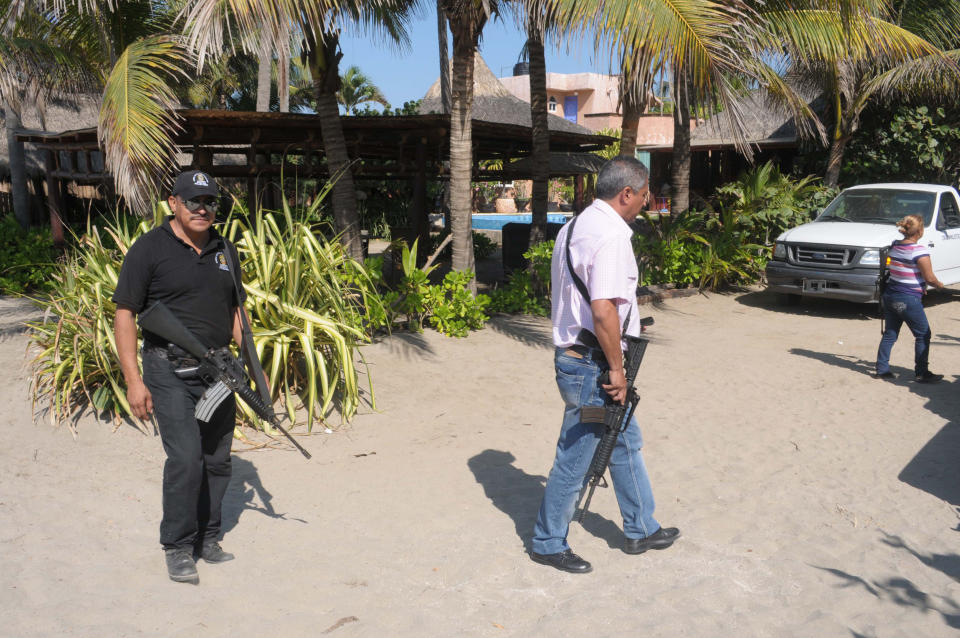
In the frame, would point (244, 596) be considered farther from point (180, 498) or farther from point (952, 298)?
point (952, 298)

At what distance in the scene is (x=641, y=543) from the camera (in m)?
4.01

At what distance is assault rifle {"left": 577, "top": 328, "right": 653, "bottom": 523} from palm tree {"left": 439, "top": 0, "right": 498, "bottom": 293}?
5.61 meters

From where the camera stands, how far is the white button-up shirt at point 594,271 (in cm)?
336

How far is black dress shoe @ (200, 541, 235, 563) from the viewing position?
3932 millimetres

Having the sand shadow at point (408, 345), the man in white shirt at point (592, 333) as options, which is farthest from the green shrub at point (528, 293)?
the man in white shirt at point (592, 333)

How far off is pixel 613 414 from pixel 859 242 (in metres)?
8.37

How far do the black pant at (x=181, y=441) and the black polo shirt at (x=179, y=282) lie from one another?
0.59 ft

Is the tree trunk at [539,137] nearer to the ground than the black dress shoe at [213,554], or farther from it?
farther from it

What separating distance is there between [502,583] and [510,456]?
1898mm

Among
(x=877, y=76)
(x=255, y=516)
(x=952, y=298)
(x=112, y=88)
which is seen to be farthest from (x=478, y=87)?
(x=255, y=516)

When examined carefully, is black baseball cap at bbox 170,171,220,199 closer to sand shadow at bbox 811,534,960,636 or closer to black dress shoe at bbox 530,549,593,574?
black dress shoe at bbox 530,549,593,574

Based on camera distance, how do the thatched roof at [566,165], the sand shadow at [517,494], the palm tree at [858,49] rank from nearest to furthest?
the sand shadow at [517,494] → the palm tree at [858,49] → the thatched roof at [566,165]

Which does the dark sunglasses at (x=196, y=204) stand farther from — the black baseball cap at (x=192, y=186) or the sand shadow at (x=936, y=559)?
the sand shadow at (x=936, y=559)

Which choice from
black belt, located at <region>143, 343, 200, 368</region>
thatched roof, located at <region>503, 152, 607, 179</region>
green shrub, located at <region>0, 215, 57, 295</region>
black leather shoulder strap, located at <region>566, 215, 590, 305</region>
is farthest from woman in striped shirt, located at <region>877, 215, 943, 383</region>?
green shrub, located at <region>0, 215, 57, 295</region>
